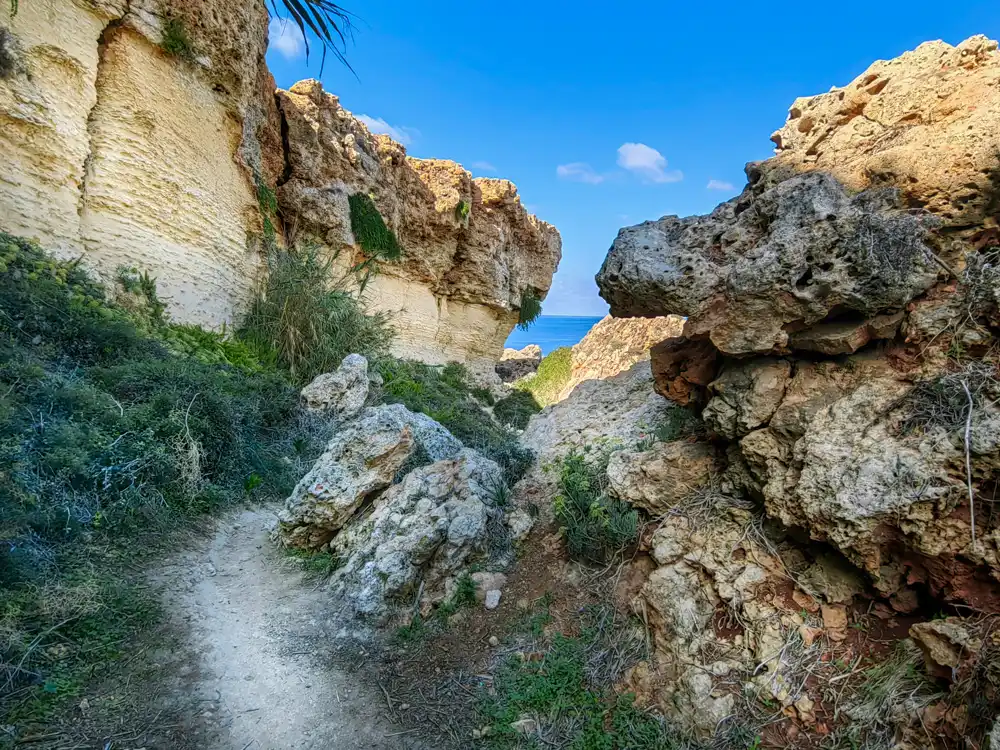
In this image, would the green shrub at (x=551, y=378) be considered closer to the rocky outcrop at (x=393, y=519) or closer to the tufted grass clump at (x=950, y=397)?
the rocky outcrop at (x=393, y=519)

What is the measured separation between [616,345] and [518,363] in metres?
10.6

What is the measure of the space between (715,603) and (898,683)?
740mm

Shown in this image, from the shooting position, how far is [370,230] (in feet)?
29.2

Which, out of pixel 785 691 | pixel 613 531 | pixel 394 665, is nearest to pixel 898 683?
pixel 785 691

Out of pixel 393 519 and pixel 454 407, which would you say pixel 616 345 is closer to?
pixel 454 407

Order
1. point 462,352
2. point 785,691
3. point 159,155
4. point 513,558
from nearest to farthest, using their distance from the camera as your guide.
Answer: point 785,691 → point 513,558 → point 159,155 → point 462,352

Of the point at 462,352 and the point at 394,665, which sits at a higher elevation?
the point at 462,352

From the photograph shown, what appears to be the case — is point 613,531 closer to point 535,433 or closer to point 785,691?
point 785,691

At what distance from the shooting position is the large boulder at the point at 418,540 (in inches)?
116

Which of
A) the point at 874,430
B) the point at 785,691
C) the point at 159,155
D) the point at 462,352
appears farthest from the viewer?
the point at 462,352

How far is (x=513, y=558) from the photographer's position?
3.38 metres

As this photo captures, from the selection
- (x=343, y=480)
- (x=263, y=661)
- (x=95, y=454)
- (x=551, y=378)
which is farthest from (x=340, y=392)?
(x=551, y=378)

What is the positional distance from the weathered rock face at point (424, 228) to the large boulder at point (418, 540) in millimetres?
6453

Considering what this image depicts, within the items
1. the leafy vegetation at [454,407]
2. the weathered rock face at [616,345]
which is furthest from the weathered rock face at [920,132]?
the weathered rock face at [616,345]
